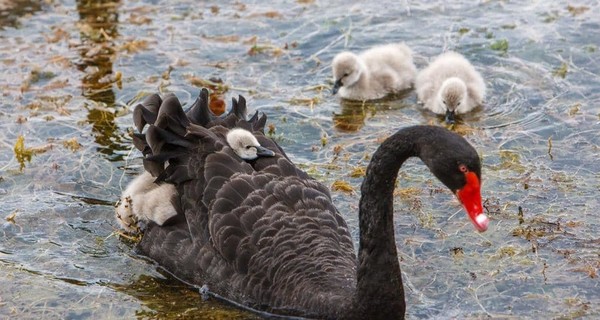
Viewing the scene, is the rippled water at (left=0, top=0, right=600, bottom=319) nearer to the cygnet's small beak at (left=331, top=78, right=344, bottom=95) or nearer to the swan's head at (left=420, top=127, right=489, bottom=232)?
the cygnet's small beak at (left=331, top=78, right=344, bottom=95)

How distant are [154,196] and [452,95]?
2.77m

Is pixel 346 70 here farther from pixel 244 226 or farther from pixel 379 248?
pixel 379 248

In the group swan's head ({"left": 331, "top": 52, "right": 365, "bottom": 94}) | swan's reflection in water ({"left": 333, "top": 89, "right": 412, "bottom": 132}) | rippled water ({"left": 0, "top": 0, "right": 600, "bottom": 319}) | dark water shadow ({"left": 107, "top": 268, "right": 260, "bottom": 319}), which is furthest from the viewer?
swan's head ({"left": 331, "top": 52, "right": 365, "bottom": 94})

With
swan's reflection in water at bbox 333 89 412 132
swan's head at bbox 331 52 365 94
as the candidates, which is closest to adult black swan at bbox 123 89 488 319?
swan's reflection in water at bbox 333 89 412 132

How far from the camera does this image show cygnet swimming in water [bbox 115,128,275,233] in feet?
19.7

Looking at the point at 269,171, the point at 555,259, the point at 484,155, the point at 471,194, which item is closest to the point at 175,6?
the point at 484,155

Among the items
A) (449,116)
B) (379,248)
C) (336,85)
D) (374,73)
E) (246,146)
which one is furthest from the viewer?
(374,73)

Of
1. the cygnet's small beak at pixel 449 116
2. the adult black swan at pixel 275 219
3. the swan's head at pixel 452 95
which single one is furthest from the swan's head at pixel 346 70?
the adult black swan at pixel 275 219

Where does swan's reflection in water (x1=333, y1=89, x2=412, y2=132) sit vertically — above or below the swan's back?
below

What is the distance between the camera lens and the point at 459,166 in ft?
15.1

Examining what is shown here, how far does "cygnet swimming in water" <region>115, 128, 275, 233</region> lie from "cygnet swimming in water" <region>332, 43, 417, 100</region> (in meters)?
2.37

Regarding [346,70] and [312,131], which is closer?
[312,131]

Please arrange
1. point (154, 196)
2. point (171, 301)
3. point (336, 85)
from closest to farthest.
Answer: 1. point (171, 301)
2. point (154, 196)
3. point (336, 85)

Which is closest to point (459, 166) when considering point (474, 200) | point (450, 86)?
point (474, 200)
